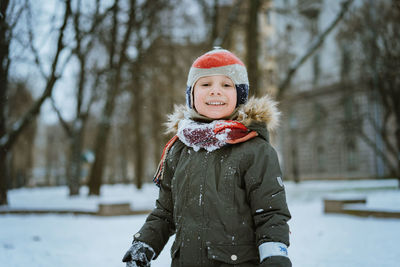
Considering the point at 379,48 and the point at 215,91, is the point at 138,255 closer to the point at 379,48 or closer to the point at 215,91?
the point at 215,91

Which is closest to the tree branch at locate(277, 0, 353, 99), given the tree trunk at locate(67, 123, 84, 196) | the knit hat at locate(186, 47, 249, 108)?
the tree trunk at locate(67, 123, 84, 196)

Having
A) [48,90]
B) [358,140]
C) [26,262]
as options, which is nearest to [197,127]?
[26,262]

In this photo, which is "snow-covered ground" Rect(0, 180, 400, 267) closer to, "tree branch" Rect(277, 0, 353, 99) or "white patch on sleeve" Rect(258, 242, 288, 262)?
"white patch on sleeve" Rect(258, 242, 288, 262)

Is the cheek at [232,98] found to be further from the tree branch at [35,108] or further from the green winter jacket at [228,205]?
the tree branch at [35,108]

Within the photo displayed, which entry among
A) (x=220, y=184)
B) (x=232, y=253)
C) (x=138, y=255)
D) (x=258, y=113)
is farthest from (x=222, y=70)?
(x=138, y=255)

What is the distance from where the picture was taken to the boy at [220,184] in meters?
2.13

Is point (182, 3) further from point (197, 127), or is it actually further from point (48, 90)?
point (197, 127)

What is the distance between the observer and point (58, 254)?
622 centimetres

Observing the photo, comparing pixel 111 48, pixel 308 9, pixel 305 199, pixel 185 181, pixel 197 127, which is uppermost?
pixel 308 9

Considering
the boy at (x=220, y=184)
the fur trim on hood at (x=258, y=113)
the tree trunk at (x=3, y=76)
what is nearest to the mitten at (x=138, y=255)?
the boy at (x=220, y=184)

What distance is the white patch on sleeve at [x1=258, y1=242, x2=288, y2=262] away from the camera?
199 centimetres

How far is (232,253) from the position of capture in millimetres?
2125

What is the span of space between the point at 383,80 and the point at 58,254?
1533 cm

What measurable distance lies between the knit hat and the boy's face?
3cm
